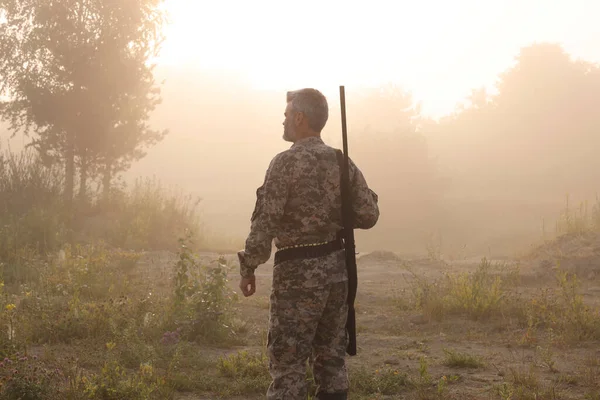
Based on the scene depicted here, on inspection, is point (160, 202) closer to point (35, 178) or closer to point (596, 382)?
point (35, 178)

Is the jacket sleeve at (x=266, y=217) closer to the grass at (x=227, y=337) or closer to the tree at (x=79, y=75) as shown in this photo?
the grass at (x=227, y=337)

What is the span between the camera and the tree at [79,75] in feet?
57.5

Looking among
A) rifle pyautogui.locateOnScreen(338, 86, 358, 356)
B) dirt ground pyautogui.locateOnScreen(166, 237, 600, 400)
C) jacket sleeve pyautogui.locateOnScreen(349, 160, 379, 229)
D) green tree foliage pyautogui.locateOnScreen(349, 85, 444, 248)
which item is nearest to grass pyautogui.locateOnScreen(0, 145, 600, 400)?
→ dirt ground pyautogui.locateOnScreen(166, 237, 600, 400)

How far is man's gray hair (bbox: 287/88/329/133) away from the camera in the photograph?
3678 millimetres

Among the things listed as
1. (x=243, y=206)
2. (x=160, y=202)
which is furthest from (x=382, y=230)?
(x=160, y=202)

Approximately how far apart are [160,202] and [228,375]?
521 inches

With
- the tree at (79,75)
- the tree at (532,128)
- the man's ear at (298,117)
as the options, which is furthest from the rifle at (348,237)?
the tree at (532,128)

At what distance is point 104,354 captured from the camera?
19.8 feet

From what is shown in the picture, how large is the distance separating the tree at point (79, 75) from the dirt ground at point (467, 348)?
29.4 feet

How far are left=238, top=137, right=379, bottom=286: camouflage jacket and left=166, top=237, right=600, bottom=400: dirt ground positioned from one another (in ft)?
6.58

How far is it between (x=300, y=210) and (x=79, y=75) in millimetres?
16070

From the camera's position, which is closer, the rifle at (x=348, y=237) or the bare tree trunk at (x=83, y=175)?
the rifle at (x=348, y=237)

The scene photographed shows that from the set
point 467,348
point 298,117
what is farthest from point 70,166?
point 298,117

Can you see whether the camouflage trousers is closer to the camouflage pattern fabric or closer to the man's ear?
the camouflage pattern fabric
